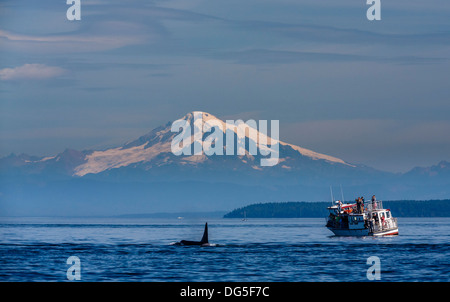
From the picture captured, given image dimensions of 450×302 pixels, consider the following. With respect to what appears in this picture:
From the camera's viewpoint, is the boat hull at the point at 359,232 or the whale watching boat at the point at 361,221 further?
the boat hull at the point at 359,232

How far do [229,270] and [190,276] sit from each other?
8.51 m

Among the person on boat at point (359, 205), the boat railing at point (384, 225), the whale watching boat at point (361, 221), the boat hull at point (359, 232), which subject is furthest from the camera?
the boat railing at point (384, 225)

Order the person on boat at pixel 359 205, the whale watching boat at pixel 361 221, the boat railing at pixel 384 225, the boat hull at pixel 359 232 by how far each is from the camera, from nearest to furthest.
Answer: the person on boat at pixel 359 205
the whale watching boat at pixel 361 221
the boat hull at pixel 359 232
the boat railing at pixel 384 225

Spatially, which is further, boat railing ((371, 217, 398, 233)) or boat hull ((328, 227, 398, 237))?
boat railing ((371, 217, 398, 233))

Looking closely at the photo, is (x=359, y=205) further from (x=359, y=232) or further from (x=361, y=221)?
(x=359, y=232)

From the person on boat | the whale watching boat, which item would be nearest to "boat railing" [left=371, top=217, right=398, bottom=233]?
the whale watching boat

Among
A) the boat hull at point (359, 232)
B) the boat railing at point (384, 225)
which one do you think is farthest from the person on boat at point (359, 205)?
the boat hull at point (359, 232)

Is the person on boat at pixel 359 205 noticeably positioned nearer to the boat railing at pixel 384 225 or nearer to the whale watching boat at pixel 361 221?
the whale watching boat at pixel 361 221

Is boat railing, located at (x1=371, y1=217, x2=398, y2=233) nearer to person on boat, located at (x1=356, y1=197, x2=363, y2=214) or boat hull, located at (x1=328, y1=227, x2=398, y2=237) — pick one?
boat hull, located at (x1=328, y1=227, x2=398, y2=237)

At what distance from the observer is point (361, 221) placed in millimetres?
170000

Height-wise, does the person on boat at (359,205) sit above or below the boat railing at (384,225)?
above

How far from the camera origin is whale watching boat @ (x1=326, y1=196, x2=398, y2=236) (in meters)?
169

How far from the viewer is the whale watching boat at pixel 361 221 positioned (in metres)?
169
